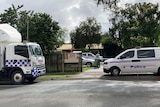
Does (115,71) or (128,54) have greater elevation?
Answer: (128,54)

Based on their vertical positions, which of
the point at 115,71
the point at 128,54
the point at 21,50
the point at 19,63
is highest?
the point at 21,50

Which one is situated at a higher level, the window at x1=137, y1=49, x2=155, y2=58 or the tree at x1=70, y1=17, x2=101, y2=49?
the tree at x1=70, y1=17, x2=101, y2=49

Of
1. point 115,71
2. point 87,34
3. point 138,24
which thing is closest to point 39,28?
point 115,71

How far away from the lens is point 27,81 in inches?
952

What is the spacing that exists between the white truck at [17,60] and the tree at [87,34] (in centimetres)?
6144

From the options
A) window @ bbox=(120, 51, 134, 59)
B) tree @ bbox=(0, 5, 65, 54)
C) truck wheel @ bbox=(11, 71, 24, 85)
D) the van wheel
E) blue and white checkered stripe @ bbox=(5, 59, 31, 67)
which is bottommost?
truck wheel @ bbox=(11, 71, 24, 85)

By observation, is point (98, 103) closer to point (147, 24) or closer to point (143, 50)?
point (143, 50)

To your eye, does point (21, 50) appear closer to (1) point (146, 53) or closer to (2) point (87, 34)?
(1) point (146, 53)

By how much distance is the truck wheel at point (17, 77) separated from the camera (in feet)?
73.0

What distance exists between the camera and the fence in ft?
102

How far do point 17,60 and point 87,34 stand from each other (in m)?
62.7

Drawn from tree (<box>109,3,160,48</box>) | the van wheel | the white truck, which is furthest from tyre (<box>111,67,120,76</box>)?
tree (<box>109,3,160,48</box>)

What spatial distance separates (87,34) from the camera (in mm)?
84375

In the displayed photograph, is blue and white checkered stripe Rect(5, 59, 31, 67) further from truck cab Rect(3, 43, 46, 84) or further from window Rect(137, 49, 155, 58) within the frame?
window Rect(137, 49, 155, 58)
